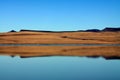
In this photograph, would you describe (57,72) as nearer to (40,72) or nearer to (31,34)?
(40,72)

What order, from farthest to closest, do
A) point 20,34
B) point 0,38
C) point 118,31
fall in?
point 118,31
point 20,34
point 0,38

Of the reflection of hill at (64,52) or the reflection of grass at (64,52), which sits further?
the reflection of grass at (64,52)

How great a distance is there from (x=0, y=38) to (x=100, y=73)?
6490 cm

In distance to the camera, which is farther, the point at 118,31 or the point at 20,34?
the point at 118,31

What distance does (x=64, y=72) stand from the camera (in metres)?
13.0

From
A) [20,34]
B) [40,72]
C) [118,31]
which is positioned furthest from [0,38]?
[40,72]

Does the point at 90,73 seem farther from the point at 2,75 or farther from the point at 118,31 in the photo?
the point at 118,31

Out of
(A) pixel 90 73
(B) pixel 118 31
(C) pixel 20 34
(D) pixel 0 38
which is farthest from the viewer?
(B) pixel 118 31

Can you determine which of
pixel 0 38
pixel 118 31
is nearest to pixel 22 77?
pixel 0 38

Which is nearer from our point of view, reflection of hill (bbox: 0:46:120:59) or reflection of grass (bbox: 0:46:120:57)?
reflection of hill (bbox: 0:46:120:59)

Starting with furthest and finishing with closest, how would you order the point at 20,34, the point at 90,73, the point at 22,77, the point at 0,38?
the point at 20,34 → the point at 0,38 → the point at 90,73 → the point at 22,77

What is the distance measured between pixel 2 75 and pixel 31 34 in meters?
73.2

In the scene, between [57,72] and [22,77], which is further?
[57,72]

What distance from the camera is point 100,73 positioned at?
12781 millimetres
